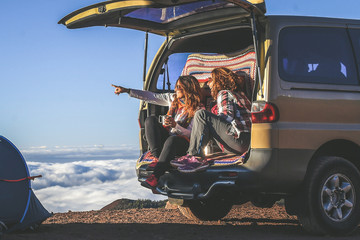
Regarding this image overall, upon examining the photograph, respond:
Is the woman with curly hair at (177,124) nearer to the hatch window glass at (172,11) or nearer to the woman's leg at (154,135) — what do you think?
the woman's leg at (154,135)

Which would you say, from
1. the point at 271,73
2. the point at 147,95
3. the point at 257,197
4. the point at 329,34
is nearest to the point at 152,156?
the point at 147,95

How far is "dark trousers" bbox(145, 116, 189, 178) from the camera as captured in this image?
276 inches

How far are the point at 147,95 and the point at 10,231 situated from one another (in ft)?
8.26

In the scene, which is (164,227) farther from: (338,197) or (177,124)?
(338,197)

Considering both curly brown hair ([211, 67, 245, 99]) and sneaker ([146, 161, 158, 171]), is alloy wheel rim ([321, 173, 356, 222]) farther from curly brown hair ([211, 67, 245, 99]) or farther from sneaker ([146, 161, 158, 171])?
sneaker ([146, 161, 158, 171])

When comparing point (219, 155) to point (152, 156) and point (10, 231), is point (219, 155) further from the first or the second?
point (10, 231)

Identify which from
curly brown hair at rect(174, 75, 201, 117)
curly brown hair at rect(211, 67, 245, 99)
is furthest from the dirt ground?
curly brown hair at rect(211, 67, 245, 99)

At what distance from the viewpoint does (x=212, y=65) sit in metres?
8.11

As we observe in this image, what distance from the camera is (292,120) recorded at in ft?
20.8

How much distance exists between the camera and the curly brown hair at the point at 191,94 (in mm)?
7469

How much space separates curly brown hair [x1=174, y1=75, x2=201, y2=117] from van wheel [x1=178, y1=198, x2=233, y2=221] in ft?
4.67

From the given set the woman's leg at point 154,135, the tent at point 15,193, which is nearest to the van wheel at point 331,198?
the woman's leg at point 154,135

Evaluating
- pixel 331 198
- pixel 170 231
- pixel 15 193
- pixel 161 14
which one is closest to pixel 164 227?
pixel 170 231

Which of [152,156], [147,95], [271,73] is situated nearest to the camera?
[271,73]
